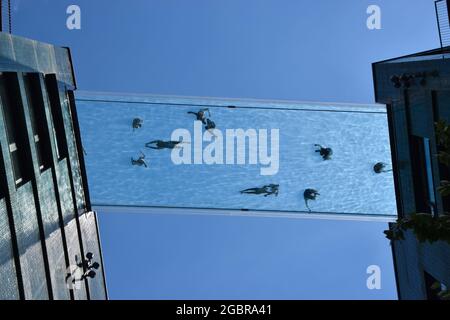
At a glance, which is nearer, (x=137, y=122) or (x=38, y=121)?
(x=38, y=121)

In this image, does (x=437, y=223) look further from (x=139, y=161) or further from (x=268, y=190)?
(x=139, y=161)

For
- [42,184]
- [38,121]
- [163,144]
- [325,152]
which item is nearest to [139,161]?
[163,144]

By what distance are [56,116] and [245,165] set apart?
7558mm

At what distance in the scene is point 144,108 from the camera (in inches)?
816

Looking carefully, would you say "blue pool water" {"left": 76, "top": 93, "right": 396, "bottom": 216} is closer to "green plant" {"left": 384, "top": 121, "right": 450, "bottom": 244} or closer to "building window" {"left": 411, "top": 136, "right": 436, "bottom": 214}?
"building window" {"left": 411, "top": 136, "right": 436, "bottom": 214}

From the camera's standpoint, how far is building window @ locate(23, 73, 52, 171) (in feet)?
51.4

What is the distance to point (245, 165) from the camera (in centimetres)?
2152

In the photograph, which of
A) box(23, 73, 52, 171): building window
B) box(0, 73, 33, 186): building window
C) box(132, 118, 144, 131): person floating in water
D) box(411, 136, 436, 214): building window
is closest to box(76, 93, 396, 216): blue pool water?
box(132, 118, 144, 131): person floating in water

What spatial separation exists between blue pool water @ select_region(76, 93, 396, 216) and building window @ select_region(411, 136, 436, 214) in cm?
532

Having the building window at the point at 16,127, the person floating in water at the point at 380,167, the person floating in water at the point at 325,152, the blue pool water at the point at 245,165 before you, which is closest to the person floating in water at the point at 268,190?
the blue pool water at the point at 245,165

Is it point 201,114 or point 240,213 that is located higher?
point 201,114
